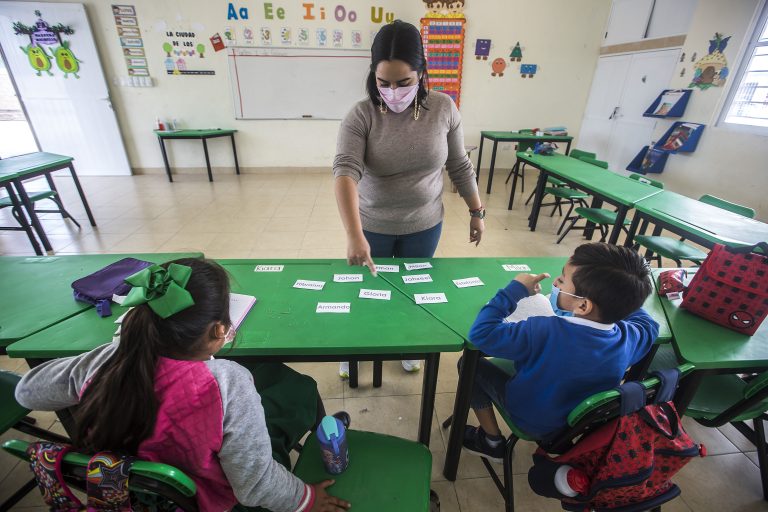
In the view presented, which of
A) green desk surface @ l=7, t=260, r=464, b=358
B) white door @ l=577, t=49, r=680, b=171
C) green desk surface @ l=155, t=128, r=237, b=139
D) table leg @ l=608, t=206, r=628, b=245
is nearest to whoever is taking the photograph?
green desk surface @ l=7, t=260, r=464, b=358

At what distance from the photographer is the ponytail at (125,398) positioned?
24.6 inches

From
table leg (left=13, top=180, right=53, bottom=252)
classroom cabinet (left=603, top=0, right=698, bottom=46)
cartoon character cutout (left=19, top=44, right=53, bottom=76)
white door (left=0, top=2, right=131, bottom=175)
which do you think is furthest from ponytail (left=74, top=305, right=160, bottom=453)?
cartoon character cutout (left=19, top=44, right=53, bottom=76)

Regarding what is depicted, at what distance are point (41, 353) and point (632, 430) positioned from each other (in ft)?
5.20

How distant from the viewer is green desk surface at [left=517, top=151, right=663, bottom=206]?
9.03 ft

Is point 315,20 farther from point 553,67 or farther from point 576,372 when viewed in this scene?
point 576,372

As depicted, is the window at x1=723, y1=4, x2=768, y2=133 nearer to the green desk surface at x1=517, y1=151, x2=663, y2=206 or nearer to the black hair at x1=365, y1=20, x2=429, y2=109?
the green desk surface at x1=517, y1=151, x2=663, y2=206

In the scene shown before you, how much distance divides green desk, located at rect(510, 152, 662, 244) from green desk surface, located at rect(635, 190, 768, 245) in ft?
0.43

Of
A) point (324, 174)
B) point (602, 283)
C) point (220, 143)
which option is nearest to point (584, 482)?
point (602, 283)

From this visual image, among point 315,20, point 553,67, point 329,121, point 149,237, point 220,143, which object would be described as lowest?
point 149,237

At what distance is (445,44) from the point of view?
546 cm

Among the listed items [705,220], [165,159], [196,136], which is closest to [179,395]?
[705,220]

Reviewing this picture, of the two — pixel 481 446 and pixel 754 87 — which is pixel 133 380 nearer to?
pixel 481 446

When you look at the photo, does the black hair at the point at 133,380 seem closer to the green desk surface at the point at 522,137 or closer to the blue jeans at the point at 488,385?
the blue jeans at the point at 488,385

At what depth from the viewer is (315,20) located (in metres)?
5.13
